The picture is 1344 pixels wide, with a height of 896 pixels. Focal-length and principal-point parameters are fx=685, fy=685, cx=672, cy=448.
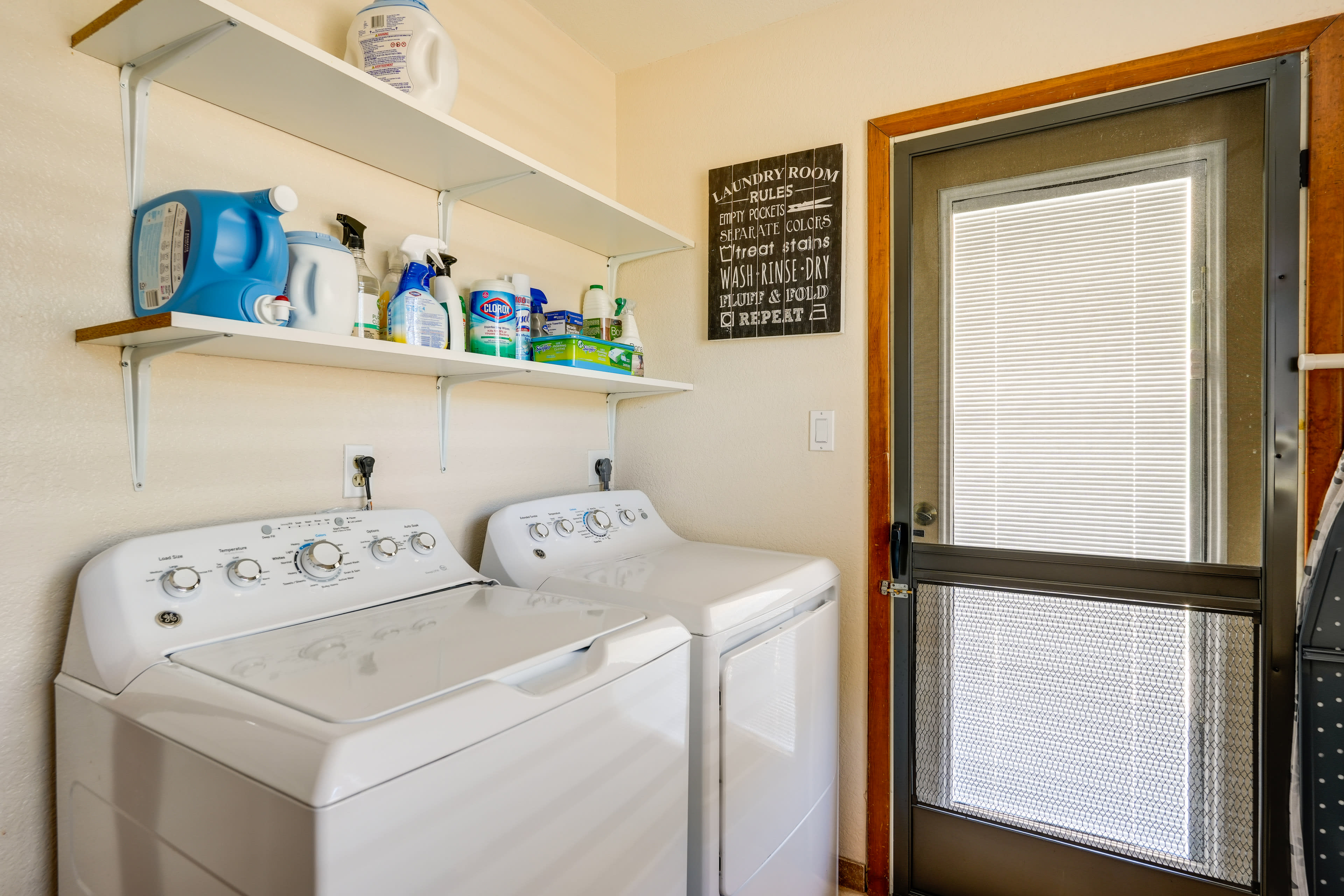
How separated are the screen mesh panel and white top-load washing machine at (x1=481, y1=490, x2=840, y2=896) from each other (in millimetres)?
307

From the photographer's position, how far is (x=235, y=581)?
113cm

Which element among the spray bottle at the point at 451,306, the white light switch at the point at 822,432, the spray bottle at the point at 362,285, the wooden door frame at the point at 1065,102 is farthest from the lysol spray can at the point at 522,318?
the wooden door frame at the point at 1065,102

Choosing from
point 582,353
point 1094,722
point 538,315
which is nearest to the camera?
point 1094,722

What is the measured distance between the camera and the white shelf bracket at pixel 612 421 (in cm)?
228

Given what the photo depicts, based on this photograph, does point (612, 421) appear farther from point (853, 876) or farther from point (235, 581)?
point (853, 876)

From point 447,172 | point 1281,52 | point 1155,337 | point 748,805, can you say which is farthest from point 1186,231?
point 447,172

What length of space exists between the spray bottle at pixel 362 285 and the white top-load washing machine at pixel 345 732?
0.38 metres

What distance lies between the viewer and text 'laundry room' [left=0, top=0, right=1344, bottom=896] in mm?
977

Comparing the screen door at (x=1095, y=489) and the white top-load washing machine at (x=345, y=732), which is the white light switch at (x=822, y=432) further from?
the white top-load washing machine at (x=345, y=732)

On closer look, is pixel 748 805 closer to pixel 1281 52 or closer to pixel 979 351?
pixel 979 351

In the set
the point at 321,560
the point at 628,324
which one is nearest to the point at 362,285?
the point at 321,560

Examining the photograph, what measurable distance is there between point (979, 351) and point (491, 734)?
150cm

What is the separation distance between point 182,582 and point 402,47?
3.47 feet

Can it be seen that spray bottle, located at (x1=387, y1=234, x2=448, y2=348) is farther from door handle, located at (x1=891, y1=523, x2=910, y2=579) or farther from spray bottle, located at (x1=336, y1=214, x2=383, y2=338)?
door handle, located at (x1=891, y1=523, x2=910, y2=579)
